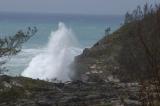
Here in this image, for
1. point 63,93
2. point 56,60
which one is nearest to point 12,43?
point 63,93

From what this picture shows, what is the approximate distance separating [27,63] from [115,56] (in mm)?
26146

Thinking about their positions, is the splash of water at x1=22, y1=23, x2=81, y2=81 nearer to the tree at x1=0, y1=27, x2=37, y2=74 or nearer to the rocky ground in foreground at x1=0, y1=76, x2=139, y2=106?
the rocky ground in foreground at x1=0, y1=76, x2=139, y2=106

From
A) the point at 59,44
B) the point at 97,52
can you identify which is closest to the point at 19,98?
the point at 97,52

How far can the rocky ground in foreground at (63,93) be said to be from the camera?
605 inches

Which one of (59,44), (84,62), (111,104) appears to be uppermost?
(59,44)

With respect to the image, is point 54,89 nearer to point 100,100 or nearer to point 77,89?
point 77,89

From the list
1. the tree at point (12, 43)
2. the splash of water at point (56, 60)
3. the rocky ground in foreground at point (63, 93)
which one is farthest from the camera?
the splash of water at point (56, 60)

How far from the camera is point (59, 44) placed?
143 ft

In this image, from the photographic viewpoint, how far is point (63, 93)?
1808 cm

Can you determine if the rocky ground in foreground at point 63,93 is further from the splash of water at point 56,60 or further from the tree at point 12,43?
the splash of water at point 56,60

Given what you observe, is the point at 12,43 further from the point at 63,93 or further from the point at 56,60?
the point at 56,60

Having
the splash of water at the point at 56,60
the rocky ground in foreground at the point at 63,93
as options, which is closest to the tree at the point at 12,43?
the rocky ground in foreground at the point at 63,93

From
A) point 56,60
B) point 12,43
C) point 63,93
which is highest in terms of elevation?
point 56,60

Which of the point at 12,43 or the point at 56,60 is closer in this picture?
the point at 12,43
